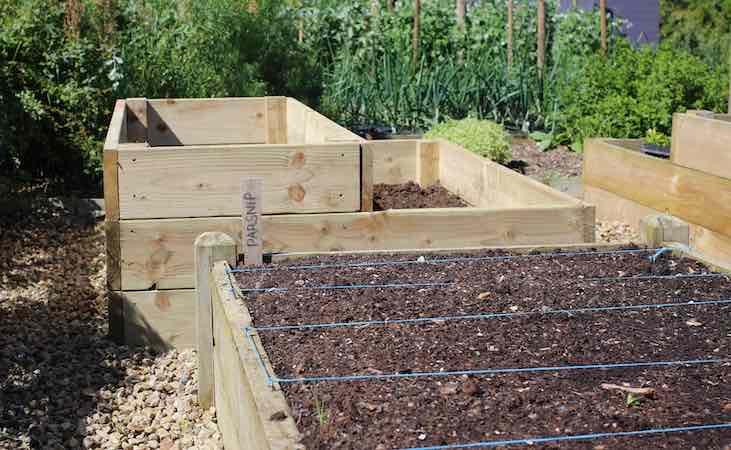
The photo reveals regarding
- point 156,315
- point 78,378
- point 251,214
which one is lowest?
point 78,378

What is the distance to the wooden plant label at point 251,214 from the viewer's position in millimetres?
3582

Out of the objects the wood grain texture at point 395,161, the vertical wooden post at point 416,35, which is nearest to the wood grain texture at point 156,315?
the wood grain texture at point 395,161

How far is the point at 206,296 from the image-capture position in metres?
3.69

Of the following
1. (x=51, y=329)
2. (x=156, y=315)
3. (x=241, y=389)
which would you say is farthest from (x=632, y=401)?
(x=51, y=329)

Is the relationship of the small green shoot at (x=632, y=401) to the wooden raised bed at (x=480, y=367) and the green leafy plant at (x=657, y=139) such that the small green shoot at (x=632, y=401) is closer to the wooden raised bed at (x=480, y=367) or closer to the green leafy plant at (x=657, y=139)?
the wooden raised bed at (x=480, y=367)

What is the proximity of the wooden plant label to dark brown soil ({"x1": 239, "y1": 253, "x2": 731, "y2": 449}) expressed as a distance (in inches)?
5.4

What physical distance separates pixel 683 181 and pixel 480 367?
158 inches

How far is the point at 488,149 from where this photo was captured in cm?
776

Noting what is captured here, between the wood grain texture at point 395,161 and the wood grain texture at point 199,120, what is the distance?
3.47 ft

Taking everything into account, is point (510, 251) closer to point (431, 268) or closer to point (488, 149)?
point (431, 268)

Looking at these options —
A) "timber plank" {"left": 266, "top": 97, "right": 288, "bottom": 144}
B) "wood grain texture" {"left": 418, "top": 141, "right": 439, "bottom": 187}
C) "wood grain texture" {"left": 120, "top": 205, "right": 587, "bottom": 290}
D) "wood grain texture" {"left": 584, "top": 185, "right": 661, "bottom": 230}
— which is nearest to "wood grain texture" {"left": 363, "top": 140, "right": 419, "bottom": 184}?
"wood grain texture" {"left": 418, "top": 141, "right": 439, "bottom": 187}

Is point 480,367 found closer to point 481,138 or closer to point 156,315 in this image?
point 156,315

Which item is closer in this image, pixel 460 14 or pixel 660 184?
pixel 660 184

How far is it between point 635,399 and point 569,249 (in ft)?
5.18
